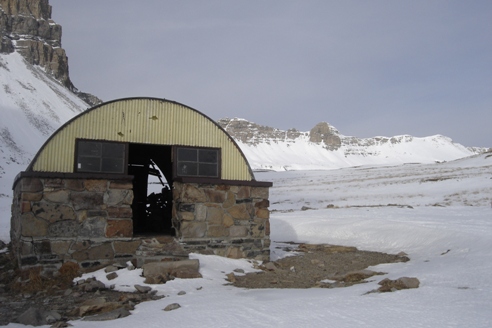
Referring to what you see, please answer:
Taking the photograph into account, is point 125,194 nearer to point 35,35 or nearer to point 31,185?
point 31,185

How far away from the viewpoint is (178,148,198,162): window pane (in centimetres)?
1299

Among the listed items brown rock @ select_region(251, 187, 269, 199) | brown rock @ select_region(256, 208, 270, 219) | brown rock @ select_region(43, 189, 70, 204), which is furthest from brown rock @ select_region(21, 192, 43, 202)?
brown rock @ select_region(256, 208, 270, 219)

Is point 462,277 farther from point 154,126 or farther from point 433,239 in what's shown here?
point 154,126

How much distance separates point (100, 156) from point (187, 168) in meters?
2.48

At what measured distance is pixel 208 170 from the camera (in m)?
13.1

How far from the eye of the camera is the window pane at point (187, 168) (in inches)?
508

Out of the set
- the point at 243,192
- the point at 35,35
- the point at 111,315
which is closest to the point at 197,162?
the point at 243,192

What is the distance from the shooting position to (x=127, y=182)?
38.7 ft

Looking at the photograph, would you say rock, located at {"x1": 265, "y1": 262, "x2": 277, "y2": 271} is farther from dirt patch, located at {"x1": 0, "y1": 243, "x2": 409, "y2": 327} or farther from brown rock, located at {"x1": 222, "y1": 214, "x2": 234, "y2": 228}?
brown rock, located at {"x1": 222, "y1": 214, "x2": 234, "y2": 228}

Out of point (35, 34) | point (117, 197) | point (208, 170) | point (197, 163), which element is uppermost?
point (35, 34)

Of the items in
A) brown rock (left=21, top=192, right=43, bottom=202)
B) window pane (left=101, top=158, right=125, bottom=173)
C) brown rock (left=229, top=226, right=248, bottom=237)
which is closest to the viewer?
brown rock (left=21, top=192, right=43, bottom=202)

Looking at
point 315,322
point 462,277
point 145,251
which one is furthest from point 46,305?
point 462,277

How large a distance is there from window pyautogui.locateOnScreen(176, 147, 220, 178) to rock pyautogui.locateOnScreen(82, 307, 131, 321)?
561cm

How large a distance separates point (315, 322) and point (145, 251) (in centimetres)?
653
